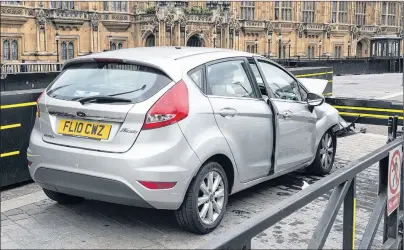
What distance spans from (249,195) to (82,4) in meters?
34.5

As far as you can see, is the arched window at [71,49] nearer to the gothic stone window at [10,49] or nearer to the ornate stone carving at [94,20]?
the ornate stone carving at [94,20]

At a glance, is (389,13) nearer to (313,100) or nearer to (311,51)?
(311,51)

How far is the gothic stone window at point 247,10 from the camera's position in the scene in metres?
47.7

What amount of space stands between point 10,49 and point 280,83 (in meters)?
31.3

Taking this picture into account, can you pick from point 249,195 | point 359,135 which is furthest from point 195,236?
point 359,135

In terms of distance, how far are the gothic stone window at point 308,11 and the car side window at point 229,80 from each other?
4957 cm

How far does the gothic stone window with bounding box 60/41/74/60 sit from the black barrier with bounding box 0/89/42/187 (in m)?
31.9

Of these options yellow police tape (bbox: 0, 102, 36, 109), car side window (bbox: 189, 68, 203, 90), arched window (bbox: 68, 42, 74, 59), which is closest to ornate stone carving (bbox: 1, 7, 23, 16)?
arched window (bbox: 68, 42, 74, 59)

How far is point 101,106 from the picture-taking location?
4.21 meters

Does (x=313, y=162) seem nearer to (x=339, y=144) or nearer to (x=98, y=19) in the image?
(x=339, y=144)

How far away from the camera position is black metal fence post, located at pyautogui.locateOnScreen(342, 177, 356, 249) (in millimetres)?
3463

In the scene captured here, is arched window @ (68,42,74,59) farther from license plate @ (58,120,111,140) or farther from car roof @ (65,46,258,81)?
license plate @ (58,120,111,140)

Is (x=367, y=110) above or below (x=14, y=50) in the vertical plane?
below

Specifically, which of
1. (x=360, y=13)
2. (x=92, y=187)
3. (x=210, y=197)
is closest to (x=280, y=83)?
(x=210, y=197)
